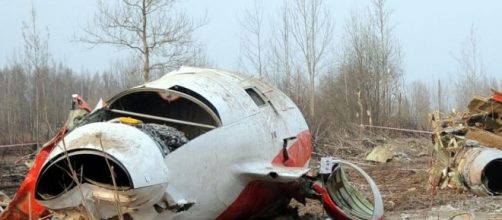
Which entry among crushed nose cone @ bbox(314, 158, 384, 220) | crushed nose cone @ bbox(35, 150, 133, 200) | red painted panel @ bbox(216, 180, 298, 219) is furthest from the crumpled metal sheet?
crushed nose cone @ bbox(314, 158, 384, 220)

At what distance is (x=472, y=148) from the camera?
44.7 feet

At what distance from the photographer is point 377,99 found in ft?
136

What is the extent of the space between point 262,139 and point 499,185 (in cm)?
796

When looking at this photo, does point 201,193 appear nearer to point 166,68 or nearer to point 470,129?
point 470,129

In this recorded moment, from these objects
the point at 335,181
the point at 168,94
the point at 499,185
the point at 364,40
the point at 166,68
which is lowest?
the point at 499,185

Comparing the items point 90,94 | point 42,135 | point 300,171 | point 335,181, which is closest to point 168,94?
point 300,171

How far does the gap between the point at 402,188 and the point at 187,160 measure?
9.94m

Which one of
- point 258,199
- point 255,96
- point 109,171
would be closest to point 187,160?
point 109,171

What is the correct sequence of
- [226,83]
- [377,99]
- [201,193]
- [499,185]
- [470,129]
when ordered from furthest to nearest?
[377,99] < [470,129] < [499,185] < [226,83] < [201,193]

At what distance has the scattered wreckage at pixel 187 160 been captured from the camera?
5508 mm

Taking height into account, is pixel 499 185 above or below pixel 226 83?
below

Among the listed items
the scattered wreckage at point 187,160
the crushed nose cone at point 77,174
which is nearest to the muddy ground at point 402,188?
the scattered wreckage at point 187,160

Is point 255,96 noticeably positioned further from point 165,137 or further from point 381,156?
point 381,156

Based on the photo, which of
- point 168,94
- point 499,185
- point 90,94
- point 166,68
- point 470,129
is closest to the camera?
point 168,94
